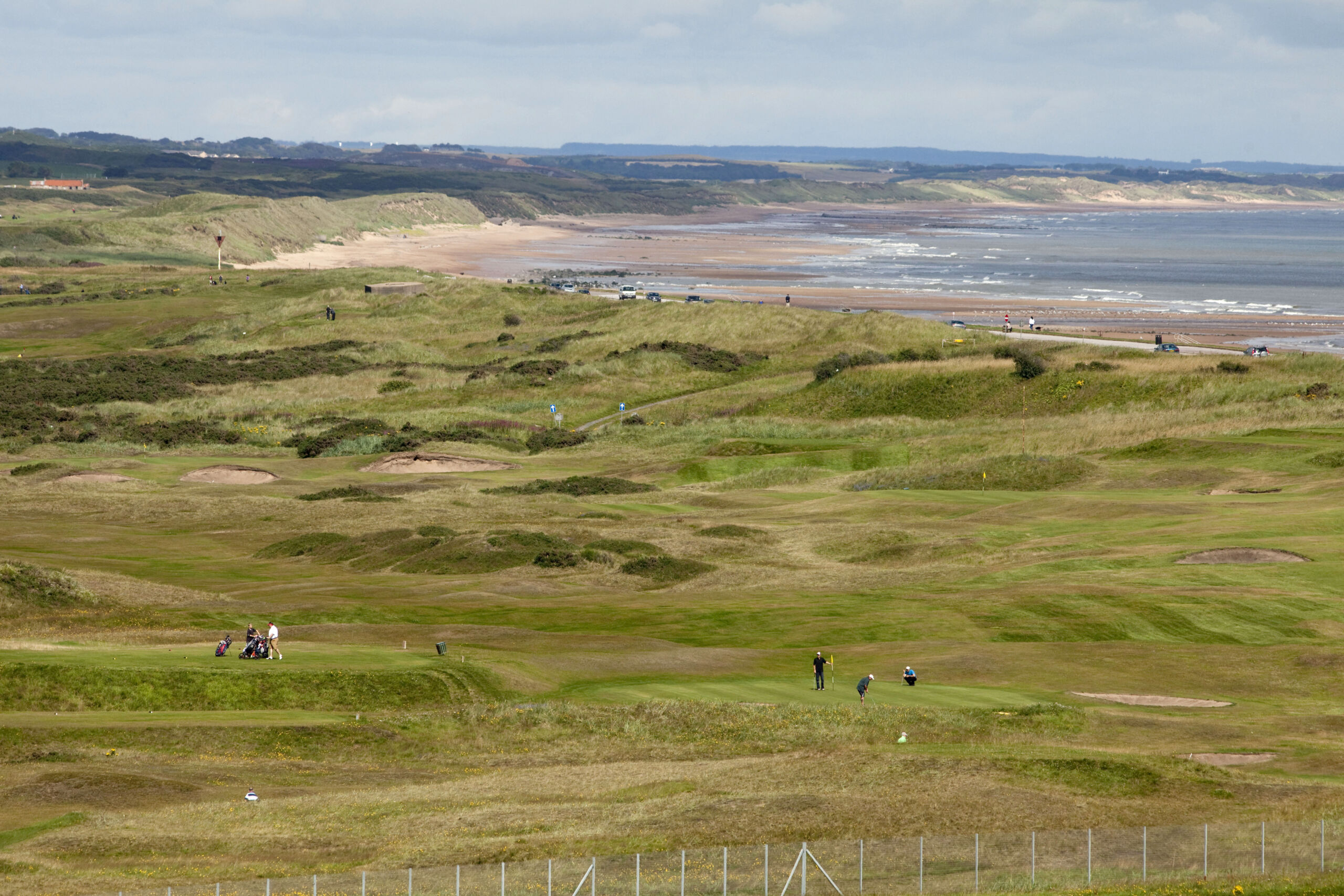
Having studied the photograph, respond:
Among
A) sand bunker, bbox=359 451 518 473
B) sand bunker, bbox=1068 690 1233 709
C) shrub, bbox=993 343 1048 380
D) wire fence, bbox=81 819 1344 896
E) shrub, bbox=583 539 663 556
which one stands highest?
shrub, bbox=993 343 1048 380

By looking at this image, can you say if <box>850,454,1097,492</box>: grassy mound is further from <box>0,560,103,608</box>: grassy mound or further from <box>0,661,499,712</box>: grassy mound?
<box>0,661,499,712</box>: grassy mound

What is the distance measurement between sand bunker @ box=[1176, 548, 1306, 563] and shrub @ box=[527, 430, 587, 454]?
200 feet

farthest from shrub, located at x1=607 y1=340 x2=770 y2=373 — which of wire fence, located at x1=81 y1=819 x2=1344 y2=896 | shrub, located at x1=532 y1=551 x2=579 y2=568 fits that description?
wire fence, located at x1=81 y1=819 x2=1344 y2=896

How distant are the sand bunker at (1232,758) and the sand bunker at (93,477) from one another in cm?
7493

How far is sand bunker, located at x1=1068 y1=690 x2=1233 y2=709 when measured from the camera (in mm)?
44281

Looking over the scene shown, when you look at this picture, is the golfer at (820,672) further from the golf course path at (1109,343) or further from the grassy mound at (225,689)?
the golf course path at (1109,343)

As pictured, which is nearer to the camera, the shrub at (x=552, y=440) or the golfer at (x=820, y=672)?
the golfer at (x=820, y=672)

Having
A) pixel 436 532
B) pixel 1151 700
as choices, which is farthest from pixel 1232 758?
pixel 436 532

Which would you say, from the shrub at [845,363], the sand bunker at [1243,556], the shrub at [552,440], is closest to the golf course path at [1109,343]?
the shrub at [845,363]

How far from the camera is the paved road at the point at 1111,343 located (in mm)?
132750

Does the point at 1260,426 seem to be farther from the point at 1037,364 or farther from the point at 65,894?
the point at 65,894

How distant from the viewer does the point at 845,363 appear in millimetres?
133000

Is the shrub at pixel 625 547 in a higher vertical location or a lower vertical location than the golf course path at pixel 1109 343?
lower

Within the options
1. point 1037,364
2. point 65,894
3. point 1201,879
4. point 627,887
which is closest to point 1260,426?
point 1037,364
